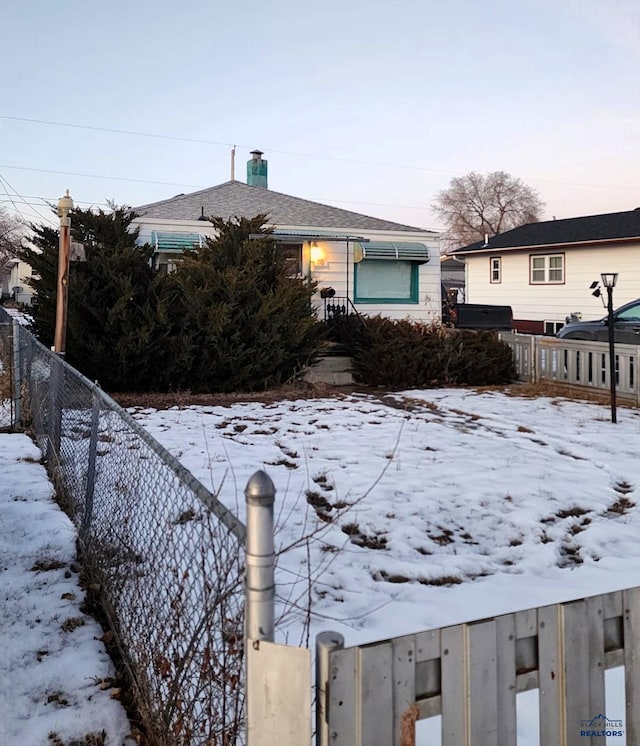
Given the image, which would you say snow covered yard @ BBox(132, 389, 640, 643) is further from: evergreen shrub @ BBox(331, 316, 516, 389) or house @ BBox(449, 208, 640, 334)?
house @ BBox(449, 208, 640, 334)

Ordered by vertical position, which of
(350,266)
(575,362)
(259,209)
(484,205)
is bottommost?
(575,362)

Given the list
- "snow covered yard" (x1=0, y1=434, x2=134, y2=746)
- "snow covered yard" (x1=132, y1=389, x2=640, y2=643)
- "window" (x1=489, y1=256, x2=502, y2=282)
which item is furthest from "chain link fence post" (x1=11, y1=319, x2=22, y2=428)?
"window" (x1=489, y1=256, x2=502, y2=282)

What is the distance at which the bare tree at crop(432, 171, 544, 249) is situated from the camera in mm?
66000

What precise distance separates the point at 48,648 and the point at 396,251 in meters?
14.5

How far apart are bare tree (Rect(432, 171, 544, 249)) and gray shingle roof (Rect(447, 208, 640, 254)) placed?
4146 cm

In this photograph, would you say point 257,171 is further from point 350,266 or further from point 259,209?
point 350,266

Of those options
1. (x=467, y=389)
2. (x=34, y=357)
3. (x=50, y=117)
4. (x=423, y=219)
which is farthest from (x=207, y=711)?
(x=423, y=219)

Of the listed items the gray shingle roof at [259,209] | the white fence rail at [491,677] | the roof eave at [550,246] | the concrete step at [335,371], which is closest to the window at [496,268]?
the roof eave at [550,246]

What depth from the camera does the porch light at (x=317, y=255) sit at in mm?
16250

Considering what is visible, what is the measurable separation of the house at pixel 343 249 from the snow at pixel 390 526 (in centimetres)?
797

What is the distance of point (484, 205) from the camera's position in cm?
6650

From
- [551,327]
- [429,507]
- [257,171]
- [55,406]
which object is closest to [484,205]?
[551,327]

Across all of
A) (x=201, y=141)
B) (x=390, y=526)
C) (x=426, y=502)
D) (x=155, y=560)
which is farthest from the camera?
(x=201, y=141)

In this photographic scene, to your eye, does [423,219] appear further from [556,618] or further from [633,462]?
[556,618]
